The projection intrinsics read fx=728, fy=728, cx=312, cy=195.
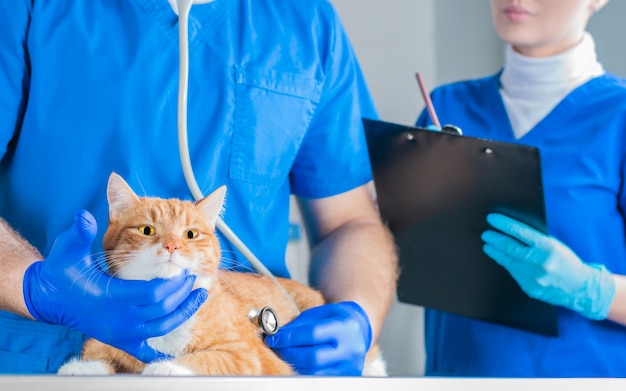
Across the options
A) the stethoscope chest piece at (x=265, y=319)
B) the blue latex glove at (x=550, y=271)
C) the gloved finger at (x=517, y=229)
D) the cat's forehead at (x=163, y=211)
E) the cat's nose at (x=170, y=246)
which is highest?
the cat's forehead at (x=163, y=211)

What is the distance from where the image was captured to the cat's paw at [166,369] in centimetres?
63

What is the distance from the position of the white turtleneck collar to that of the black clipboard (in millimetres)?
282

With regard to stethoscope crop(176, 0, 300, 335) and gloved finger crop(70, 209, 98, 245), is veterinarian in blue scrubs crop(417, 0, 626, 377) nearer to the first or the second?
stethoscope crop(176, 0, 300, 335)

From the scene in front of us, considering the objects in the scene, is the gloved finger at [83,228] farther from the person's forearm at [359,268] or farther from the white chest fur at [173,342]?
the person's forearm at [359,268]

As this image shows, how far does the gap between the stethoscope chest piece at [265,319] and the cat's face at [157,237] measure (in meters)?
0.07

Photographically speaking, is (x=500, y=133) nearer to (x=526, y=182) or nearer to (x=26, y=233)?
(x=526, y=182)

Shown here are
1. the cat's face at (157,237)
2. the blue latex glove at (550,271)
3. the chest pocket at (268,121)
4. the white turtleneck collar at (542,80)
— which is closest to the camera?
the cat's face at (157,237)

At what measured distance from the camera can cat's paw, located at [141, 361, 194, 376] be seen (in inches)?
24.8

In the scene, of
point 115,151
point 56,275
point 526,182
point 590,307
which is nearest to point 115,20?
point 115,151

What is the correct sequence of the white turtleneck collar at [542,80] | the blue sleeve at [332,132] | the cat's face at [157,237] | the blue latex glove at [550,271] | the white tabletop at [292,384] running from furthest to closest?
1. the white turtleneck collar at [542,80]
2. the blue latex glove at [550,271]
3. the blue sleeve at [332,132]
4. the cat's face at [157,237]
5. the white tabletop at [292,384]

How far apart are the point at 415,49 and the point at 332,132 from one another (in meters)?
0.42

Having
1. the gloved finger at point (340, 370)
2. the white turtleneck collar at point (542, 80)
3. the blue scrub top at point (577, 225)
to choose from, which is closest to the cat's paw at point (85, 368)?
the gloved finger at point (340, 370)

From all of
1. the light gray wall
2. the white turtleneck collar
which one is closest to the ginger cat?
the light gray wall

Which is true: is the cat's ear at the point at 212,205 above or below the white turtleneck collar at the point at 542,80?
above
